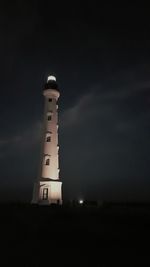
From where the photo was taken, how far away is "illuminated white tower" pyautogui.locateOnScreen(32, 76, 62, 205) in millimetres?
32062

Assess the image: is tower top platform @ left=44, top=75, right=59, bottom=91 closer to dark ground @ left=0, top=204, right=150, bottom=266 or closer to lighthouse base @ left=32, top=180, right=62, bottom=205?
lighthouse base @ left=32, top=180, right=62, bottom=205

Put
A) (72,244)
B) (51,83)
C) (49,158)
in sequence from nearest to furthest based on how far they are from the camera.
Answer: (72,244) < (49,158) < (51,83)

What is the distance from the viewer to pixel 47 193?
32188mm

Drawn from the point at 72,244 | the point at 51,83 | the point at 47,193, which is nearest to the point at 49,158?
the point at 47,193

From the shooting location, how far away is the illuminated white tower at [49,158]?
32062 millimetres

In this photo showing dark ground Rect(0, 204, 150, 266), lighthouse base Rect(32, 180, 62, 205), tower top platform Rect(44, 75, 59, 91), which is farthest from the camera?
tower top platform Rect(44, 75, 59, 91)

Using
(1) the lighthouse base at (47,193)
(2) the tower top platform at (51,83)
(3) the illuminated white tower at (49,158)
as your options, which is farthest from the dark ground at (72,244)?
(2) the tower top platform at (51,83)

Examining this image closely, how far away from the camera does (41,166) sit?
33219mm

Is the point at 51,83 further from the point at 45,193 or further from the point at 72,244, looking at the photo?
the point at 72,244

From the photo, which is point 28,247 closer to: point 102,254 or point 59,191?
point 102,254

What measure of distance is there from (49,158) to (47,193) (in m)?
4.24

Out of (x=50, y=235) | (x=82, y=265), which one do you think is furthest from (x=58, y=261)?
(x=50, y=235)

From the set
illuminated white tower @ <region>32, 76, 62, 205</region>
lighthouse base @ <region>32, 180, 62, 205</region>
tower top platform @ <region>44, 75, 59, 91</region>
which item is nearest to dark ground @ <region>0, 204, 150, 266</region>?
lighthouse base @ <region>32, 180, 62, 205</region>

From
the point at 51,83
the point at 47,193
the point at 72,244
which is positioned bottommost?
the point at 72,244
